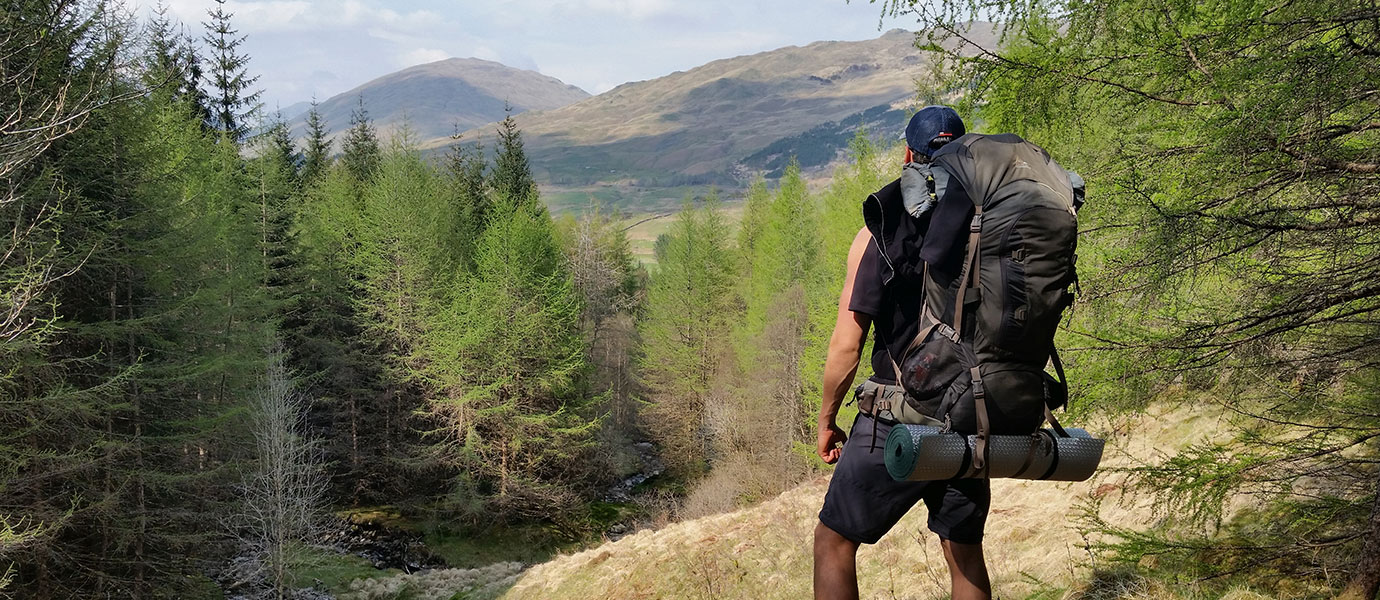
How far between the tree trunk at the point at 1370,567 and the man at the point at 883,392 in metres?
1.74

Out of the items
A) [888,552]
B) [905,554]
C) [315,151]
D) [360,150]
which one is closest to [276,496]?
[888,552]

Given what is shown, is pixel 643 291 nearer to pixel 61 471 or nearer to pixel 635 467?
pixel 635 467

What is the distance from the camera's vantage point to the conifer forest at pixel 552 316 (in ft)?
11.1

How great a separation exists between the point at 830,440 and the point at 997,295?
0.91m

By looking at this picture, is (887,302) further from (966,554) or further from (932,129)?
(966,554)

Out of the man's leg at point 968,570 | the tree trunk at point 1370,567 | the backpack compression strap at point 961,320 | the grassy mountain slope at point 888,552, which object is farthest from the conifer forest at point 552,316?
the backpack compression strap at point 961,320

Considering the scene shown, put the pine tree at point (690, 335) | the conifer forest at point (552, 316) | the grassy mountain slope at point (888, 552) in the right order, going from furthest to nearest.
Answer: the pine tree at point (690, 335) → the grassy mountain slope at point (888, 552) → the conifer forest at point (552, 316)

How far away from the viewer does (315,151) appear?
119ft

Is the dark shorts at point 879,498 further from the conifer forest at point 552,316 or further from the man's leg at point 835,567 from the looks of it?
the conifer forest at point 552,316

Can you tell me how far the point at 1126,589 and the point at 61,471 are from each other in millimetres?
14063

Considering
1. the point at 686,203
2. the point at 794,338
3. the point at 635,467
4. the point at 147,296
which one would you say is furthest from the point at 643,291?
the point at 147,296

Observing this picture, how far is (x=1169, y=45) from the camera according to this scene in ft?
11.0

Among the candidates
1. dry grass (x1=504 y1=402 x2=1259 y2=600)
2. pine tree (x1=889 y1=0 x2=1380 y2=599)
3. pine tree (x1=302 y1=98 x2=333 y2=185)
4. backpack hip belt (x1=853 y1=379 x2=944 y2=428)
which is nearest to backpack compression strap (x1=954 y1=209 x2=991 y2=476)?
backpack hip belt (x1=853 y1=379 x2=944 y2=428)

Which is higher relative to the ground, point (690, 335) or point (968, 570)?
point (968, 570)
